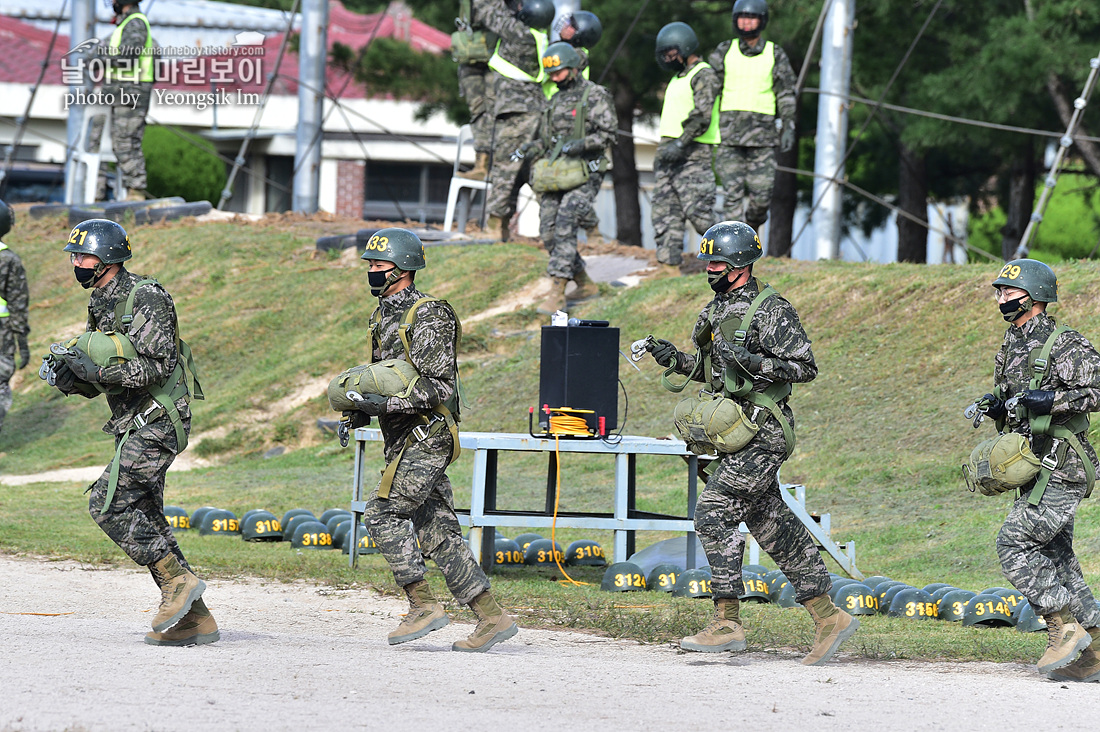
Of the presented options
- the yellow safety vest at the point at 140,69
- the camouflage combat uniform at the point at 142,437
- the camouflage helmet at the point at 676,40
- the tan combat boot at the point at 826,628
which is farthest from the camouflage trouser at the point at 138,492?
the yellow safety vest at the point at 140,69

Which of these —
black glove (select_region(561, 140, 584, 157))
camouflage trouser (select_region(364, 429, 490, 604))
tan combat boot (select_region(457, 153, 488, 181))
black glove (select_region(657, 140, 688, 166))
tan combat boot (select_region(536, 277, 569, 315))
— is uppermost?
tan combat boot (select_region(457, 153, 488, 181))

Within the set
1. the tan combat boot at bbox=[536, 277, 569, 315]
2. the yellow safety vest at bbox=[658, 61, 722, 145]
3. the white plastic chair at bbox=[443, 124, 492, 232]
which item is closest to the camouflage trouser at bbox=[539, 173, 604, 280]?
the tan combat boot at bbox=[536, 277, 569, 315]

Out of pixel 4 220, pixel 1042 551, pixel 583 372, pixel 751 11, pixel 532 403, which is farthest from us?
pixel 751 11

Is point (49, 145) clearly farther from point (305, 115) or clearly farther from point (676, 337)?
point (676, 337)

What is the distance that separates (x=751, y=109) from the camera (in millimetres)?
15586

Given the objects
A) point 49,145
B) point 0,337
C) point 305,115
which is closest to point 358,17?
point 49,145

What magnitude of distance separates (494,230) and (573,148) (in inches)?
204

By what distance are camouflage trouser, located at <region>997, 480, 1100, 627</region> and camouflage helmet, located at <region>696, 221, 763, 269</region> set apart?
1.86 metres

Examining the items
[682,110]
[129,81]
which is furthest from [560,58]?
[129,81]

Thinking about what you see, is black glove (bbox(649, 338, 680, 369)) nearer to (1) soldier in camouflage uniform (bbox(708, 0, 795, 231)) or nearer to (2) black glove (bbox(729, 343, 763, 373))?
(2) black glove (bbox(729, 343, 763, 373))

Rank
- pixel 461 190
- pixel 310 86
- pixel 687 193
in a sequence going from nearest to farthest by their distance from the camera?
pixel 687 193
pixel 461 190
pixel 310 86

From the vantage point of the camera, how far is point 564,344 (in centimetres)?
1021

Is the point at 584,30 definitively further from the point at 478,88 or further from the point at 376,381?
the point at 376,381

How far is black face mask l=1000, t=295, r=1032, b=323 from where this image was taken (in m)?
7.39
